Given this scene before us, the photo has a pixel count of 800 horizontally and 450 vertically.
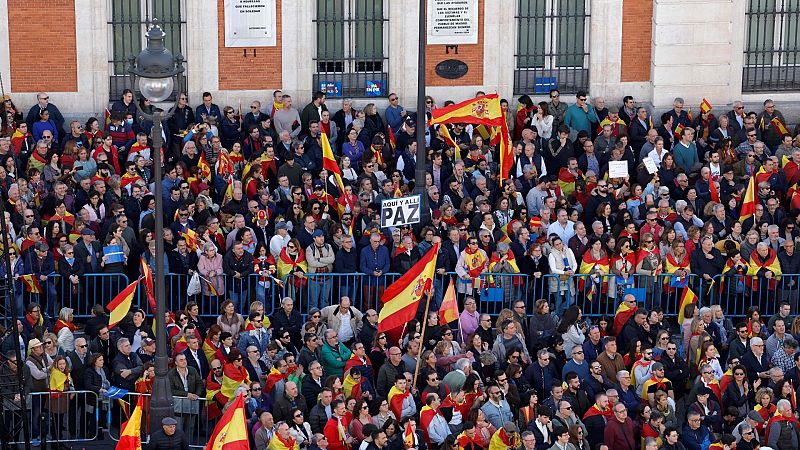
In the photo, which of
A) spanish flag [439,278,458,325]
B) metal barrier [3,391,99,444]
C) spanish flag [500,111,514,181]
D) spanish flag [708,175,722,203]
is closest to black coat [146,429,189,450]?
metal barrier [3,391,99,444]

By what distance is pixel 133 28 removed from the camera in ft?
120

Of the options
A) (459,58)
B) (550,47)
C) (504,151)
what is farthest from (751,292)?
(459,58)

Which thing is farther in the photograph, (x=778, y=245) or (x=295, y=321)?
(x=778, y=245)

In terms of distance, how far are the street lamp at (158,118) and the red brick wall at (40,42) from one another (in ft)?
37.8

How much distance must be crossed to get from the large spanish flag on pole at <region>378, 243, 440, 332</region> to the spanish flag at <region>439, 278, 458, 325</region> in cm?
38

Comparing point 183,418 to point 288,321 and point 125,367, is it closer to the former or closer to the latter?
point 125,367

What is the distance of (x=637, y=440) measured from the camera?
26.2 meters

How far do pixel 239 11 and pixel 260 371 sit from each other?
427 inches

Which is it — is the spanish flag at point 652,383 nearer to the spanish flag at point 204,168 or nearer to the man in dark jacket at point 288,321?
the man in dark jacket at point 288,321

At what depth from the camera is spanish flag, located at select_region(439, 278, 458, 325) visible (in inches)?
1093

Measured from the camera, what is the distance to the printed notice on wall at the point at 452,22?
3641 cm

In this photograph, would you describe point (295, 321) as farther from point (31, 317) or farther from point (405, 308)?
point (31, 317)

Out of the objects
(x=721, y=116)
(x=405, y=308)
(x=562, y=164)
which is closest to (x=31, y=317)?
(x=405, y=308)

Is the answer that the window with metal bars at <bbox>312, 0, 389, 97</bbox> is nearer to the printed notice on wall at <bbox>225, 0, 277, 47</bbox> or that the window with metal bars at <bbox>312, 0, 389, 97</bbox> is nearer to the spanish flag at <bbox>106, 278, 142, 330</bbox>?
the printed notice on wall at <bbox>225, 0, 277, 47</bbox>
